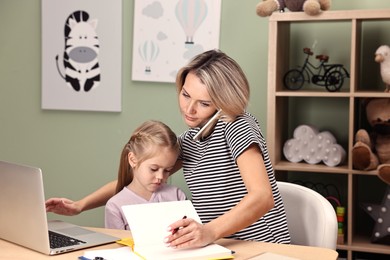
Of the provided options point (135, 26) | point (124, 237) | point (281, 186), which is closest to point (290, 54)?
point (135, 26)

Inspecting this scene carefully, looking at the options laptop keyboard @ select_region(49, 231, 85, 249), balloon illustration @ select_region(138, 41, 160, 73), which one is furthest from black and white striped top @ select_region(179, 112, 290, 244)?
balloon illustration @ select_region(138, 41, 160, 73)

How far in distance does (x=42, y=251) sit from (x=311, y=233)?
2.56ft

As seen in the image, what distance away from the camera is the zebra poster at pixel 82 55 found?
3.68 metres

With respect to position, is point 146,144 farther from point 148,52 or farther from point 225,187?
point 148,52

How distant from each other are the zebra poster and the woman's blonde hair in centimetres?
173

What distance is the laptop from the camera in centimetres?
A: 170

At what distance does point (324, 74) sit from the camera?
321 centimetres

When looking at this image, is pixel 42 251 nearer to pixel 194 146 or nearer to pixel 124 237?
pixel 124 237

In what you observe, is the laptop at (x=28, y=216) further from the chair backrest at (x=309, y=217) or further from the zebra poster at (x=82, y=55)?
the zebra poster at (x=82, y=55)

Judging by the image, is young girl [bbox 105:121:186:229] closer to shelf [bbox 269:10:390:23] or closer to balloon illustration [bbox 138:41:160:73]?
shelf [bbox 269:10:390:23]

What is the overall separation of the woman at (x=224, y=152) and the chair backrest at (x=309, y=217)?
67 millimetres

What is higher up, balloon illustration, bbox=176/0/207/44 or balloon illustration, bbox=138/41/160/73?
balloon illustration, bbox=176/0/207/44

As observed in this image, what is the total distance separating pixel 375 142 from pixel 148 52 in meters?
1.24

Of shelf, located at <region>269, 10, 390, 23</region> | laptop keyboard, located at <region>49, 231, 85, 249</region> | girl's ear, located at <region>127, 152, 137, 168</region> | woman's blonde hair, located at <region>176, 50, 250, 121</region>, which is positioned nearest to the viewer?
laptop keyboard, located at <region>49, 231, 85, 249</region>
